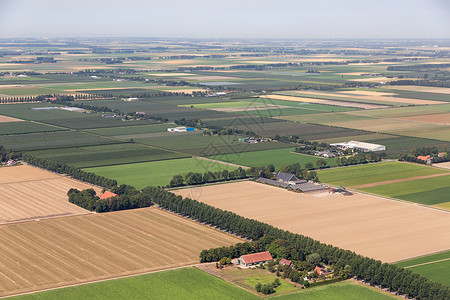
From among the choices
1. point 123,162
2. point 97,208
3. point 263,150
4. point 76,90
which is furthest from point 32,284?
point 76,90

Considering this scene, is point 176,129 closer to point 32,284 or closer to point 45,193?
point 45,193

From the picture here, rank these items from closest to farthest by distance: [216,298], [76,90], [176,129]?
1. [216,298]
2. [176,129]
3. [76,90]

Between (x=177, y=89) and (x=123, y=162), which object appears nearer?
(x=123, y=162)

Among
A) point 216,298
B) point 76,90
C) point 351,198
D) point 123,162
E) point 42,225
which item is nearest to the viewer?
point 216,298

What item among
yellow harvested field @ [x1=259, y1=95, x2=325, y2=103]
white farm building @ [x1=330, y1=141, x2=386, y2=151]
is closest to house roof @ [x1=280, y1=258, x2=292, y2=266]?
white farm building @ [x1=330, y1=141, x2=386, y2=151]

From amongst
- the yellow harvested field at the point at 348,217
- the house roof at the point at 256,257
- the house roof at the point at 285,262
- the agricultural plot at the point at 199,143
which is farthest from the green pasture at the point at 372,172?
the house roof at the point at 285,262

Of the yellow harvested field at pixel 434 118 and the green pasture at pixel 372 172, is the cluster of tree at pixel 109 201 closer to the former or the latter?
the green pasture at pixel 372 172
